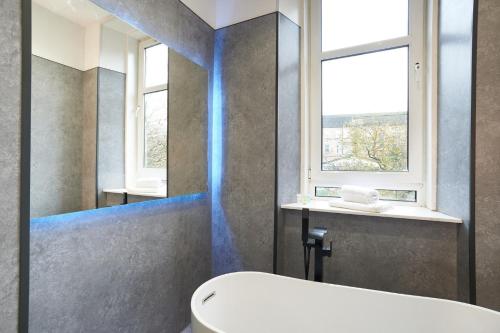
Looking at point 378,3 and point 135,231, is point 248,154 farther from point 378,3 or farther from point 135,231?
point 378,3

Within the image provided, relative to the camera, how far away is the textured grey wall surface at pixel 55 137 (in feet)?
2.99

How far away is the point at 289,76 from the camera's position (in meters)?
1.85

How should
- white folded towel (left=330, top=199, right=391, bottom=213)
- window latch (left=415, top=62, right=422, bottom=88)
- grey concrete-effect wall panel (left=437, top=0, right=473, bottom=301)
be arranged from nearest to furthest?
grey concrete-effect wall panel (left=437, top=0, right=473, bottom=301)
white folded towel (left=330, top=199, right=391, bottom=213)
window latch (left=415, top=62, right=422, bottom=88)

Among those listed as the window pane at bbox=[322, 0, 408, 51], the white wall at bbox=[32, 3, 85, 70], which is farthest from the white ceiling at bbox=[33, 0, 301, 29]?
the white wall at bbox=[32, 3, 85, 70]

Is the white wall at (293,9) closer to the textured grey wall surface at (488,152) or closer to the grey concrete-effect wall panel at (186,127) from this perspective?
the grey concrete-effect wall panel at (186,127)

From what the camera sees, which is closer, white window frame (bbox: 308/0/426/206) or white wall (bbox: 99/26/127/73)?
white wall (bbox: 99/26/127/73)

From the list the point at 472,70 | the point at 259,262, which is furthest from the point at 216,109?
the point at 472,70

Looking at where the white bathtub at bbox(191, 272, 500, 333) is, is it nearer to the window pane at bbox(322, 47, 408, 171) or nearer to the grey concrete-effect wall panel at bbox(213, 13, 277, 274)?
the grey concrete-effect wall panel at bbox(213, 13, 277, 274)

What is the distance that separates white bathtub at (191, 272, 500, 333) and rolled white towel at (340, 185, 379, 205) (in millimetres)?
551

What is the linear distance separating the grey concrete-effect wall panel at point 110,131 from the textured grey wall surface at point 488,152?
5.54 feet

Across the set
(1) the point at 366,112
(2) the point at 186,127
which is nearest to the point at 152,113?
(2) the point at 186,127

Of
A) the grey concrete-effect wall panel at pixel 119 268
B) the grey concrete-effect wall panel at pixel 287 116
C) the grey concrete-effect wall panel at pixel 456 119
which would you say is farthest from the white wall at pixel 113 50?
the grey concrete-effect wall panel at pixel 456 119

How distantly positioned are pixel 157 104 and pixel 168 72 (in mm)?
221

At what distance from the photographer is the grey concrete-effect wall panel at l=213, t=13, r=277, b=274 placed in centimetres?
174
